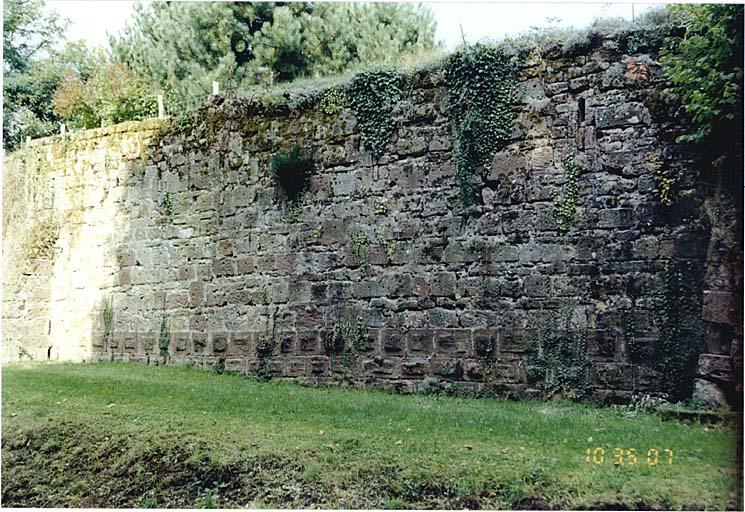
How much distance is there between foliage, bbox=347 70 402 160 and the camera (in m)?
10.8

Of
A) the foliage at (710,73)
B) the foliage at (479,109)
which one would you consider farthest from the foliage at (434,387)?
the foliage at (710,73)

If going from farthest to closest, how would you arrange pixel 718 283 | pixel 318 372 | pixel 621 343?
pixel 318 372 < pixel 621 343 < pixel 718 283

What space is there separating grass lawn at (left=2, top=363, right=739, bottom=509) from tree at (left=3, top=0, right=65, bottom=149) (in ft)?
21.8

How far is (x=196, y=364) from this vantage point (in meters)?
12.0

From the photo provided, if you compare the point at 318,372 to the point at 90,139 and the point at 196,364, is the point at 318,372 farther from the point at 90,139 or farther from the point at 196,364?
the point at 90,139

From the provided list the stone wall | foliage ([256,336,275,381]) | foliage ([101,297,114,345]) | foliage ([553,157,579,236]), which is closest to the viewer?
the stone wall

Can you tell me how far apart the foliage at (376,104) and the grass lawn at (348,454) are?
3.17m

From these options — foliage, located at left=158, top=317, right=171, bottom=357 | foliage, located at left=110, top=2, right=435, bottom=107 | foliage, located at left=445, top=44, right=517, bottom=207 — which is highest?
foliage, located at left=110, top=2, right=435, bottom=107

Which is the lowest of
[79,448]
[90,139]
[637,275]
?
[79,448]

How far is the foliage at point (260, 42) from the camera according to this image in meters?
19.0

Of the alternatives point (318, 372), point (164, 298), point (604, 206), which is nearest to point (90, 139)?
point (164, 298)

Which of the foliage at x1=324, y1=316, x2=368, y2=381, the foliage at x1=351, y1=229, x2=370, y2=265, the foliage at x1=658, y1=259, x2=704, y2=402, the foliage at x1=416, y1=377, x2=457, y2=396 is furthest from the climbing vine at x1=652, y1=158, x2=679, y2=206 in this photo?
the foliage at x1=324, y1=316, x2=368, y2=381

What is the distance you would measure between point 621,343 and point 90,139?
8.57 metres

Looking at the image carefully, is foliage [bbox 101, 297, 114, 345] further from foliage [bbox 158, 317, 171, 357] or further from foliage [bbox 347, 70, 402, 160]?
foliage [bbox 347, 70, 402, 160]
